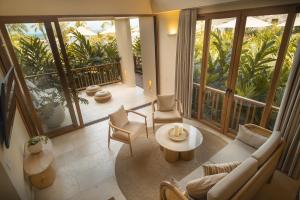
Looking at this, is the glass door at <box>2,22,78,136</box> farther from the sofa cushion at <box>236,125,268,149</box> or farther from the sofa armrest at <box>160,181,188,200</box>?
the sofa cushion at <box>236,125,268,149</box>

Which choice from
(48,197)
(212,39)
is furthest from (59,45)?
(212,39)

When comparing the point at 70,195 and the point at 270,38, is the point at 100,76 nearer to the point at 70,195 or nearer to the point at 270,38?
the point at 70,195

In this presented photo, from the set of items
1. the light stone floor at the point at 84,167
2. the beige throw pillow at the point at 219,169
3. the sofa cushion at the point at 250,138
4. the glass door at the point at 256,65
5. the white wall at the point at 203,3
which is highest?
the white wall at the point at 203,3

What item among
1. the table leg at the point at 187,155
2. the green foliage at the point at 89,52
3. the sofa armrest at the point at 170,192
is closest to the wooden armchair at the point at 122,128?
the table leg at the point at 187,155

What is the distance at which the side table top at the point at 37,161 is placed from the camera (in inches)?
95.9

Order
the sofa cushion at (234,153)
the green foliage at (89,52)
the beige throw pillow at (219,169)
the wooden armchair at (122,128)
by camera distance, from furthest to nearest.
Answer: the green foliage at (89,52) < the wooden armchair at (122,128) < the sofa cushion at (234,153) < the beige throw pillow at (219,169)

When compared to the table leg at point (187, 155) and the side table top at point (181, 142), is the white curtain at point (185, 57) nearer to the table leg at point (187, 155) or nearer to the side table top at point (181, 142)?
the side table top at point (181, 142)

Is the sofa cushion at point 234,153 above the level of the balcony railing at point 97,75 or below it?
below

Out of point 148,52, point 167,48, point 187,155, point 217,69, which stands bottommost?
point 187,155

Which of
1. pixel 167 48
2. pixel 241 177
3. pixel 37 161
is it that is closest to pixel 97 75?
pixel 167 48

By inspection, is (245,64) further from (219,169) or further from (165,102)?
(219,169)

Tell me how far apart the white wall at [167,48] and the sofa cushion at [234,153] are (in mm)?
2577

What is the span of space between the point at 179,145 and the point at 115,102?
3335 mm

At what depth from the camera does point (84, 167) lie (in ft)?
9.93
